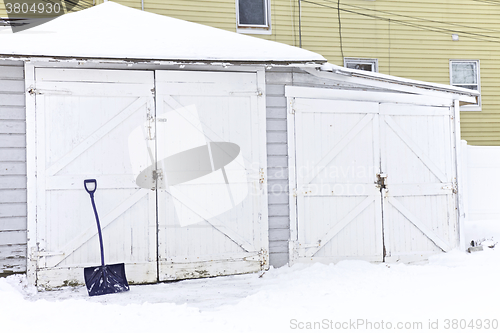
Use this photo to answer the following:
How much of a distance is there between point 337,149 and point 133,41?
317 cm

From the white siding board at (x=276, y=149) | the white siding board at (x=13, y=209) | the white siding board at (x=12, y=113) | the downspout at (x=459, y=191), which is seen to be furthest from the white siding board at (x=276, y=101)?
the white siding board at (x=13, y=209)

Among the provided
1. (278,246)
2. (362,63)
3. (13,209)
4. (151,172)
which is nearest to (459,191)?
(278,246)

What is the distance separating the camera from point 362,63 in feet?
38.7

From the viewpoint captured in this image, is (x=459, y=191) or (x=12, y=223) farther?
(x=459, y=191)

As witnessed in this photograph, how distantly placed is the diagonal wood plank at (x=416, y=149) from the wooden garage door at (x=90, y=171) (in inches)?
138

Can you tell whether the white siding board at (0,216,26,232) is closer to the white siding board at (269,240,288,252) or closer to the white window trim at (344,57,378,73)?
the white siding board at (269,240,288,252)

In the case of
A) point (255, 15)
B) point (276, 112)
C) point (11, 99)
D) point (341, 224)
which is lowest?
point (341, 224)

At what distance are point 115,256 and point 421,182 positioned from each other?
4545 mm

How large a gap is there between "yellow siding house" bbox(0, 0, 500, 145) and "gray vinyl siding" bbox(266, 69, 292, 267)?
209 inches

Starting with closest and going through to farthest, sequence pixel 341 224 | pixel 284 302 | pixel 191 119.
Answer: pixel 284 302 < pixel 191 119 < pixel 341 224

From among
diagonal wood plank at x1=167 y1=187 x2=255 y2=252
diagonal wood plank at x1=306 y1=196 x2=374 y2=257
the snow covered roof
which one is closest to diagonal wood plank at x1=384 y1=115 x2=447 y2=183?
diagonal wood plank at x1=306 y1=196 x2=374 y2=257

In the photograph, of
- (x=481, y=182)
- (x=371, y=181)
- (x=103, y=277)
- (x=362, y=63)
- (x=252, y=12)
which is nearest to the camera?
(x=103, y=277)

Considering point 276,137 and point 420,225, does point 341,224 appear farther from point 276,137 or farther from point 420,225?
point 276,137

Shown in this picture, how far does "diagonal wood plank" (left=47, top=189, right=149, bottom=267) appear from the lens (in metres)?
5.37
